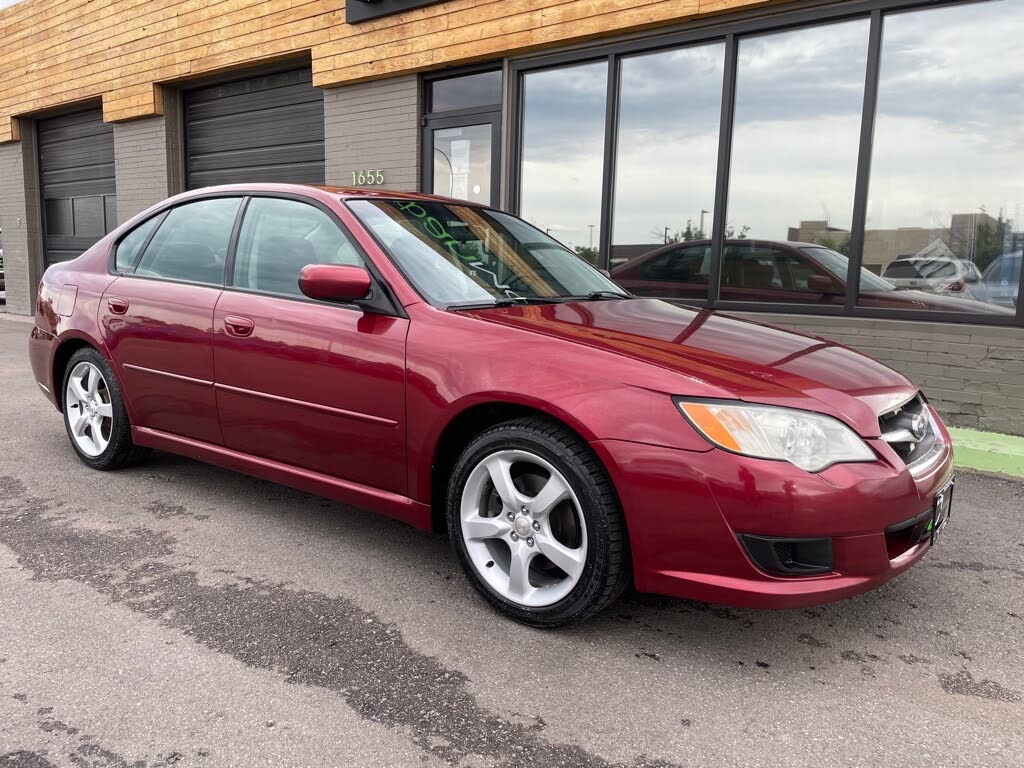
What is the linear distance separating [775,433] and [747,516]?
0.85 feet

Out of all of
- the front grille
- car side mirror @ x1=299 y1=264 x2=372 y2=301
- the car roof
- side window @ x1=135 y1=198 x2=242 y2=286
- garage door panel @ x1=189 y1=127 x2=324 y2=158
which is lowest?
the front grille

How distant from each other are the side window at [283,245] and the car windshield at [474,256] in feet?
0.51

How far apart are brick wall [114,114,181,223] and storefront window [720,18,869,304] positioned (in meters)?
8.22

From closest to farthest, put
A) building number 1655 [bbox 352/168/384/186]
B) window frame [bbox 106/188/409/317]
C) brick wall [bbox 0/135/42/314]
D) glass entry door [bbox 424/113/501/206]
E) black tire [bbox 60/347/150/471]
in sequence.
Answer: window frame [bbox 106/188/409/317], black tire [bbox 60/347/150/471], glass entry door [bbox 424/113/501/206], building number 1655 [bbox 352/168/384/186], brick wall [bbox 0/135/42/314]

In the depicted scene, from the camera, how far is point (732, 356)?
2668 millimetres

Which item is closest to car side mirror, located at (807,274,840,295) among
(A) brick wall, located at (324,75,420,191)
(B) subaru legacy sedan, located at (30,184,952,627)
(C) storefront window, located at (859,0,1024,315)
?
(C) storefront window, located at (859,0,1024,315)

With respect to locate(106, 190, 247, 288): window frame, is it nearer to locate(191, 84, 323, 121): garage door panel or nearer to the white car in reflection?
the white car in reflection

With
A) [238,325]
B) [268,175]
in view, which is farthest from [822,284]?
[268,175]

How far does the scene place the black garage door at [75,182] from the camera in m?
12.8

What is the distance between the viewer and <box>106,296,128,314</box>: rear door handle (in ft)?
13.0

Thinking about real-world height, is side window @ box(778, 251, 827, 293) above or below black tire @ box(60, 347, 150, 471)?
above

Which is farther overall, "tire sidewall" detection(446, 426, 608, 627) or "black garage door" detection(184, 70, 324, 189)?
"black garage door" detection(184, 70, 324, 189)

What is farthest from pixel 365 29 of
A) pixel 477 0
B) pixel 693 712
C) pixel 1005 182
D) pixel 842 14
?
pixel 693 712

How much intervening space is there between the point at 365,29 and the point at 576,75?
2615 millimetres
